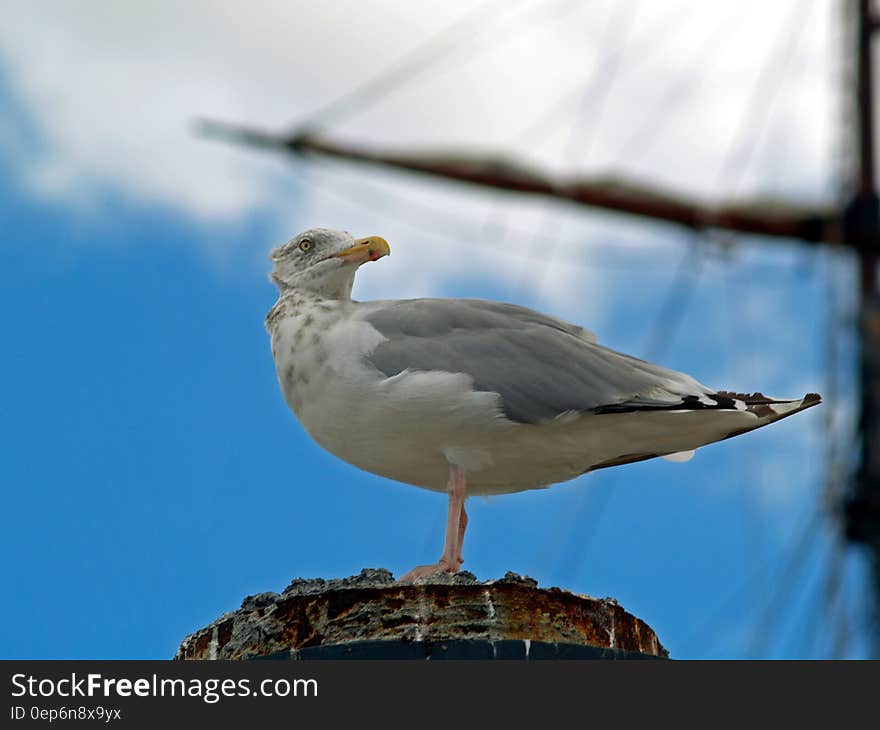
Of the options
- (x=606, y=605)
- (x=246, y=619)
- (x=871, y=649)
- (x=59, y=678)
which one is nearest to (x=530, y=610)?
(x=606, y=605)

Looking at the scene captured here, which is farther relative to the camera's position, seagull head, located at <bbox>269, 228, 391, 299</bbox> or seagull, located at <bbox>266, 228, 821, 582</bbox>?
seagull head, located at <bbox>269, 228, 391, 299</bbox>

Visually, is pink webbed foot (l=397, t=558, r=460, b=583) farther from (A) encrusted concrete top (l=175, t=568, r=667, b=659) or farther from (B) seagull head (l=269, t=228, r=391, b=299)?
(B) seagull head (l=269, t=228, r=391, b=299)

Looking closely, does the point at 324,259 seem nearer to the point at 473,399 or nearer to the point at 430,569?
the point at 473,399

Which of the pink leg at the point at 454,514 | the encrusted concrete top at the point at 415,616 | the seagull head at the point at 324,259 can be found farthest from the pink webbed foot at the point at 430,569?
the seagull head at the point at 324,259

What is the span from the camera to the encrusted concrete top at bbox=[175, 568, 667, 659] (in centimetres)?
400

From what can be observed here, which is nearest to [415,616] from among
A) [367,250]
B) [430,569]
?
[430,569]

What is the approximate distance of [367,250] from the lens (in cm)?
526

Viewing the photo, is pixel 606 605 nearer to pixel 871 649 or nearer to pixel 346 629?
pixel 346 629

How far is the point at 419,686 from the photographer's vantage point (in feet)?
12.2

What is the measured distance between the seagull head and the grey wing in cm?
17

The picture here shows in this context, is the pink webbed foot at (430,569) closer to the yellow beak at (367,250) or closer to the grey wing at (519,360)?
the grey wing at (519,360)

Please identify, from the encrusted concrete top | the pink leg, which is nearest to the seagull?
the pink leg

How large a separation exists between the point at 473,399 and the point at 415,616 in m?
1.00

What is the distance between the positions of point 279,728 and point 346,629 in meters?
0.44
